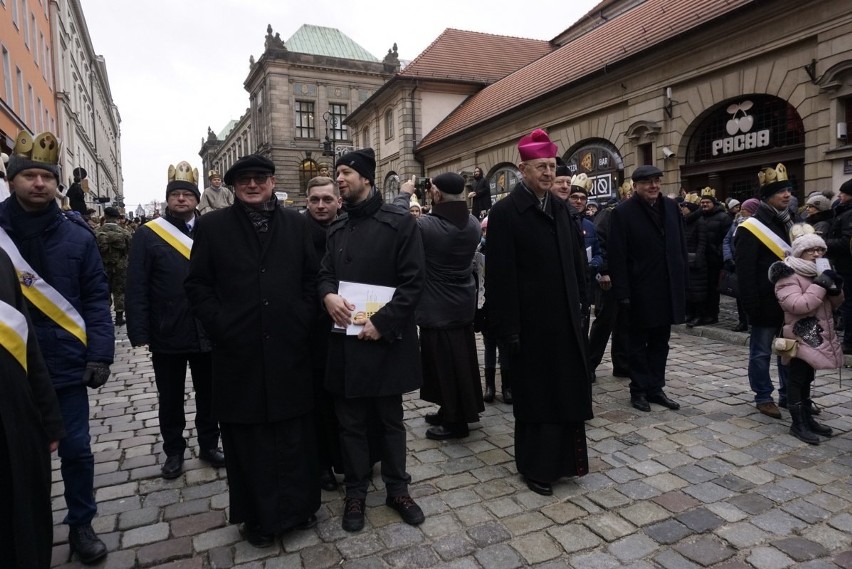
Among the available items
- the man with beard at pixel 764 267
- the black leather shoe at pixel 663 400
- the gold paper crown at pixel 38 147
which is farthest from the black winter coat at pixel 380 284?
the man with beard at pixel 764 267

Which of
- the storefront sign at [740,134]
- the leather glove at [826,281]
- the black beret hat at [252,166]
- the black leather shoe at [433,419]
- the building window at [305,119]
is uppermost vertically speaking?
the building window at [305,119]

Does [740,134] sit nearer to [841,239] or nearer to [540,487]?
[841,239]

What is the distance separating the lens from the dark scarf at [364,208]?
351 centimetres

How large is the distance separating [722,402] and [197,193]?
509 cm

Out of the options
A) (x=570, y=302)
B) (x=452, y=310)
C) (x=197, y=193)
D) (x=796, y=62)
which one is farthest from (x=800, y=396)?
(x=796, y=62)

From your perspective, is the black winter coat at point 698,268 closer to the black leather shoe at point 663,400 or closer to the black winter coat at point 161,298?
the black leather shoe at point 663,400

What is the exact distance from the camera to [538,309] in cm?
390

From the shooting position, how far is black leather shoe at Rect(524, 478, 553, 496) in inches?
148

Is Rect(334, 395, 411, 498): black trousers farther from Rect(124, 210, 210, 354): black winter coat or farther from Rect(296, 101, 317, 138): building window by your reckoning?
Rect(296, 101, 317, 138): building window

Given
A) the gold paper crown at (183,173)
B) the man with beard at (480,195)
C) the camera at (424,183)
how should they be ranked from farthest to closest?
the man with beard at (480,195) → the camera at (424,183) → the gold paper crown at (183,173)

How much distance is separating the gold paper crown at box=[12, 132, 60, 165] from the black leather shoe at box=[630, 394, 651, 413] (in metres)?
4.99

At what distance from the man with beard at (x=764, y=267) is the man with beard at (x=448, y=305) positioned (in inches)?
94.0

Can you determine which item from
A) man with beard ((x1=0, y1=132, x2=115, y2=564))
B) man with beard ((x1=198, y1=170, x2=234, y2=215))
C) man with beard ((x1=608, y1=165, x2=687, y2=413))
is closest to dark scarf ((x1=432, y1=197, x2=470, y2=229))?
man with beard ((x1=608, y1=165, x2=687, y2=413))

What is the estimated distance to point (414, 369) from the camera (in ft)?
11.6
